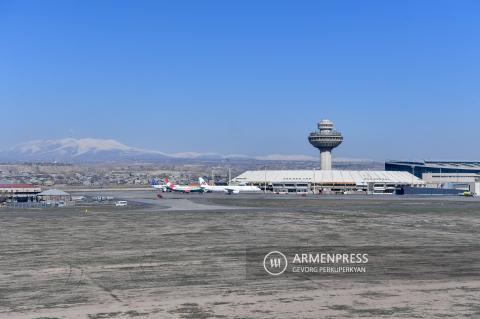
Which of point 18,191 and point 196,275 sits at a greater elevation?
point 18,191

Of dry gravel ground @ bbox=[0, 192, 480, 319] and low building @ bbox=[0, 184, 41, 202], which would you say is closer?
dry gravel ground @ bbox=[0, 192, 480, 319]

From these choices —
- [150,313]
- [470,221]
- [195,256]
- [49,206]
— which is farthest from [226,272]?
[49,206]

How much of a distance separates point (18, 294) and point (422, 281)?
2118 cm

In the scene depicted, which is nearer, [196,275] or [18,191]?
[196,275]

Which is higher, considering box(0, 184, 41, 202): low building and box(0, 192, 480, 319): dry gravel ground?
box(0, 184, 41, 202): low building

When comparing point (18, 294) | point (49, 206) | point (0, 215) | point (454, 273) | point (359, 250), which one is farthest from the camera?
point (49, 206)

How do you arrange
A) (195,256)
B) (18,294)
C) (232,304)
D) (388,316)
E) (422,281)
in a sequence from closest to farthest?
(388,316), (232,304), (18,294), (422,281), (195,256)

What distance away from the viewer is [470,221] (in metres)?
77.0

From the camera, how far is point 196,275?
1559 inches

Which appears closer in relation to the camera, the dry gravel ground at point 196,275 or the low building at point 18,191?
the dry gravel ground at point 196,275

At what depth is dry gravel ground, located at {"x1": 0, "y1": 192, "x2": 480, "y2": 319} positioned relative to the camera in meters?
30.9

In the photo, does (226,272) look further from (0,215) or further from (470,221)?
(0,215)

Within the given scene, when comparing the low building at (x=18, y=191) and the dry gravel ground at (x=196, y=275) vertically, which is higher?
the low building at (x=18, y=191)

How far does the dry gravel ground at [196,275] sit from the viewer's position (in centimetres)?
3091
